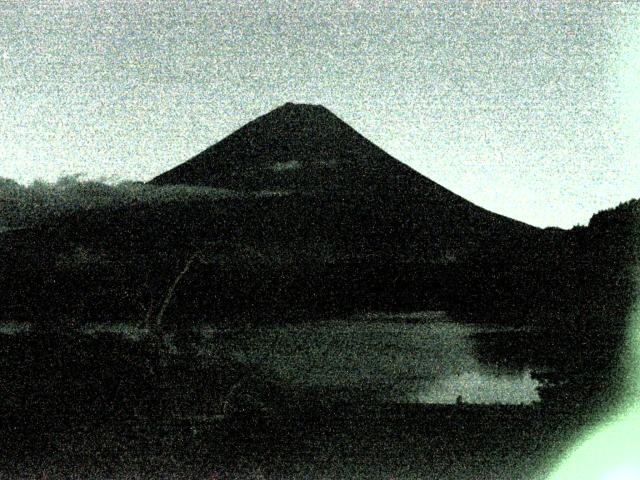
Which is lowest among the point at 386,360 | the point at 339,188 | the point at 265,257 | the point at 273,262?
the point at 386,360

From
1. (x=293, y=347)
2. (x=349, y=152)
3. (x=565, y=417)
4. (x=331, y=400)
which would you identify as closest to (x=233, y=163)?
(x=349, y=152)

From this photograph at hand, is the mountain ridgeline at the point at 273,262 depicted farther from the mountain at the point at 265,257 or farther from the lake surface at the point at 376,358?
the lake surface at the point at 376,358

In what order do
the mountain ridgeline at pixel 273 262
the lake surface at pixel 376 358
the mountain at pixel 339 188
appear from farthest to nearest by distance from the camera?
the mountain at pixel 339 188, the mountain ridgeline at pixel 273 262, the lake surface at pixel 376 358

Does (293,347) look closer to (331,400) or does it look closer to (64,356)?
(331,400)

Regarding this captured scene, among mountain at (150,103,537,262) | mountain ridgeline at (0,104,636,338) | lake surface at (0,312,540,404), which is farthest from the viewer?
mountain at (150,103,537,262)

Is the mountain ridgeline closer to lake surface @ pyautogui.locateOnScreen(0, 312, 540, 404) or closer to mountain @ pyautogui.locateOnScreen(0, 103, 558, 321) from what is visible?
mountain @ pyautogui.locateOnScreen(0, 103, 558, 321)

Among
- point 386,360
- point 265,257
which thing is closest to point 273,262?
point 265,257

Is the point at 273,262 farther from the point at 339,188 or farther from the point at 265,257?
the point at 339,188

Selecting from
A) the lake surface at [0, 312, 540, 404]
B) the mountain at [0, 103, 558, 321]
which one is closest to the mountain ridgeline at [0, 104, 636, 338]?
Answer: the mountain at [0, 103, 558, 321]

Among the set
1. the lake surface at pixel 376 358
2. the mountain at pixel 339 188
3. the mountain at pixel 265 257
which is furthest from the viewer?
the mountain at pixel 339 188

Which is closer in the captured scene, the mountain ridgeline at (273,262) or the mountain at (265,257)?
the mountain ridgeline at (273,262)

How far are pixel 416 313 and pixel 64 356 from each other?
19.9 ft

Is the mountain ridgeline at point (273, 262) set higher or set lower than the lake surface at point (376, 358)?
higher

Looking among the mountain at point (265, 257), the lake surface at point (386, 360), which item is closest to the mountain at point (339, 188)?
the mountain at point (265, 257)
